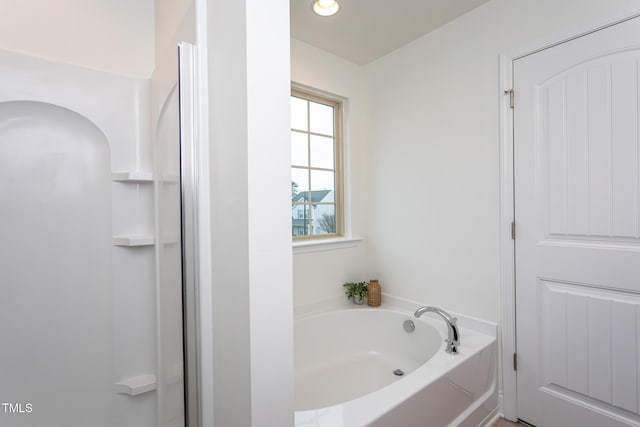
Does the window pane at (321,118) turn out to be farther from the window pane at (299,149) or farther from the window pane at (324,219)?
the window pane at (324,219)

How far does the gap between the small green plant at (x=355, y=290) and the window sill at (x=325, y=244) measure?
0.31m

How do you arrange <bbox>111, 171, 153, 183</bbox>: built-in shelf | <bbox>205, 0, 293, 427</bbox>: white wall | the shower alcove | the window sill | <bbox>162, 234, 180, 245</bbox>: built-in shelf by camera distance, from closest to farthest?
1. <bbox>205, 0, 293, 427</bbox>: white wall
2. <bbox>162, 234, 180, 245</bbox>: built-in shelf
3. the shower alcove
4. <bbox>111, 171, 153, 183</bbox>: built-in shelf
5. the window sill

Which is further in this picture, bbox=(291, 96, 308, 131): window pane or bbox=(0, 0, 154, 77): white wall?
bbox=(291, 96, 308, 131): window pane

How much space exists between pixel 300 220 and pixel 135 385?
54.5 inches

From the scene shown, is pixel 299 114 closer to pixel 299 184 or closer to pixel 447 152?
pixel 299 184

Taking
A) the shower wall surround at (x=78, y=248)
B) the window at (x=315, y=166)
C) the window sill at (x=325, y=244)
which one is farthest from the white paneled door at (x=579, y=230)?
the shower wall surround at (x=78, y=248)

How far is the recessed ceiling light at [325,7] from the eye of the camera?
1767 mm

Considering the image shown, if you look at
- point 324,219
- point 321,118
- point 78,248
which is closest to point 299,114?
point 321,118

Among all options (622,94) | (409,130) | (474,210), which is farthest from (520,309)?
(409,130)

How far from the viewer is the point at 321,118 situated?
2.48 meters

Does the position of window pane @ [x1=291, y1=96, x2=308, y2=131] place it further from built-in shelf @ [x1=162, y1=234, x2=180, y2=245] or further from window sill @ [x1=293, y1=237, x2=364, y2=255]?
built-in shelf @ [x1=162, y1=234, x2=180, y2=245]

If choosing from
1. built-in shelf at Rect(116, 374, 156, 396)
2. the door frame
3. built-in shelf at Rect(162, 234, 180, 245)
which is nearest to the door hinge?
the door frame

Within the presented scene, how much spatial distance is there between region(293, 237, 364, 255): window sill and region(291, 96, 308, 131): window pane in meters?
0.89

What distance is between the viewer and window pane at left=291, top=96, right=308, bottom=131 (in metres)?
2.30
